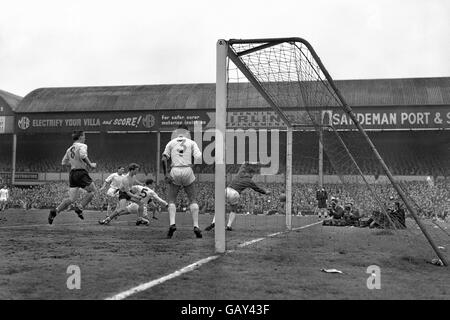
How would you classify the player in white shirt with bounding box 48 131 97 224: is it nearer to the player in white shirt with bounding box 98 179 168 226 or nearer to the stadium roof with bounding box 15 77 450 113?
the player in white shirt with bounding box 98 179 168 226

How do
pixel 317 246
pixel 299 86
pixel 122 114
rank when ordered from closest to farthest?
pixel 317 246, pixel 299 86, pixel 122 114

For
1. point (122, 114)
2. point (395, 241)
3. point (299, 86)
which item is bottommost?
point (395, 241)

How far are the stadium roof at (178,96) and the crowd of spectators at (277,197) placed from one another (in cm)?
595

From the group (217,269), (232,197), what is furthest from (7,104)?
(217,269)

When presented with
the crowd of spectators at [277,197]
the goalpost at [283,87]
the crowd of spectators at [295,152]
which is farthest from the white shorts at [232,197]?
the crowd of spectators at [295,152]

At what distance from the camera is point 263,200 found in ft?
110

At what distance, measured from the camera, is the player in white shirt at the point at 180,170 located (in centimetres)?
961

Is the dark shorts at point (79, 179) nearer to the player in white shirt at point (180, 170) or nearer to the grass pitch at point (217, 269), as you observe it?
the grass pitch at point (217, 269)

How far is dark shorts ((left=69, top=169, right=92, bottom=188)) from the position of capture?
39.7ft

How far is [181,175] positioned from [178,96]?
31523 mm

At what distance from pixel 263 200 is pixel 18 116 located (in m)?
21.2

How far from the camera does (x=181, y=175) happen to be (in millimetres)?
9656
